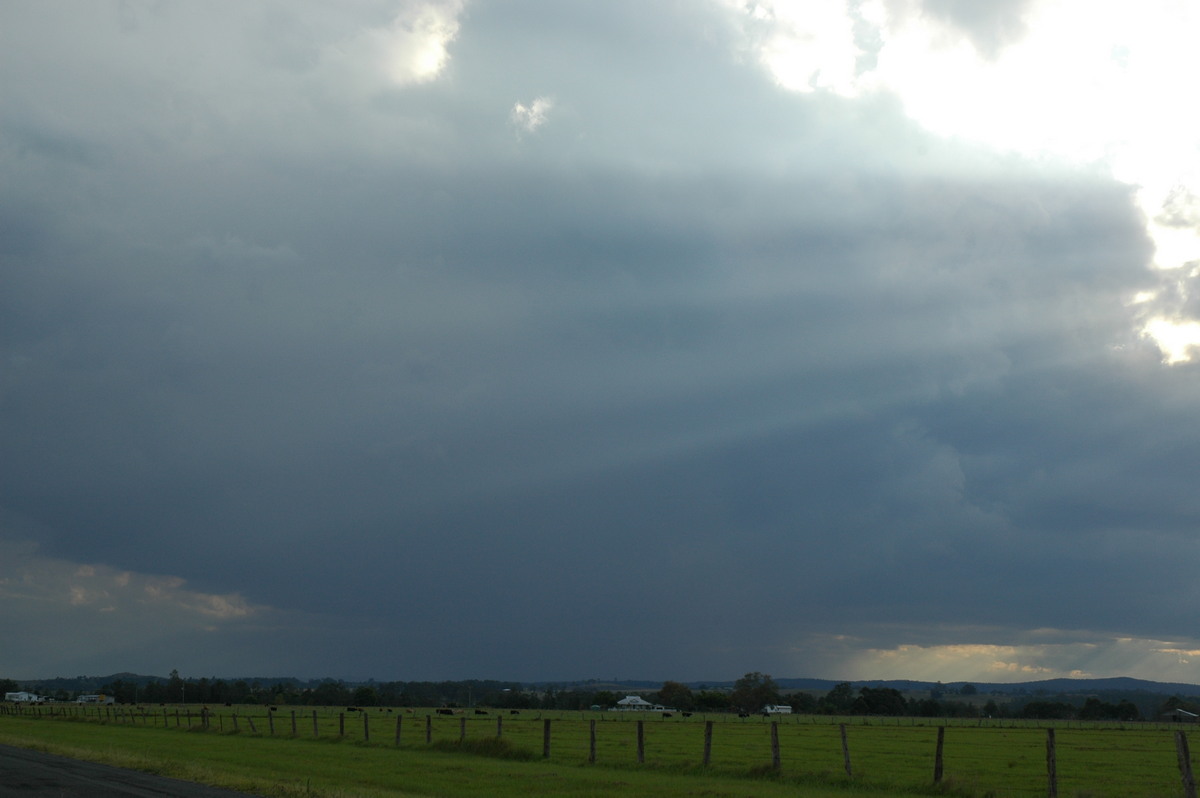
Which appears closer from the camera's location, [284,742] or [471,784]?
[471,784]

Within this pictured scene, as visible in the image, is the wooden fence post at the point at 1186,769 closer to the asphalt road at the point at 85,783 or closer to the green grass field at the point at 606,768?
the green grass field at the point at 606,768

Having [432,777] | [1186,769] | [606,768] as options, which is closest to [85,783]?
[432,777]

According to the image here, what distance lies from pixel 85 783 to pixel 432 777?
1134 cm

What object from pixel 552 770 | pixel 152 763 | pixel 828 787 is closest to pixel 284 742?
pixel 152 763

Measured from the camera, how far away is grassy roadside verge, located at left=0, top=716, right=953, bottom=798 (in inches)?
1144

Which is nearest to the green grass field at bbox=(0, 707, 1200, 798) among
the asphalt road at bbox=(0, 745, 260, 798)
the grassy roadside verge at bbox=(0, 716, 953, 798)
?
the grassy roadside verge at bbox=(0, 716, 953, 798)

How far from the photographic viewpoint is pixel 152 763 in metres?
36.0

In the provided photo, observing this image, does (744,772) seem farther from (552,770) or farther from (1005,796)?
(1005,796)

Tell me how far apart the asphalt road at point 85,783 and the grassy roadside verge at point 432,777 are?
1.07 meters

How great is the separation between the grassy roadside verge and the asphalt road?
107 centimetres

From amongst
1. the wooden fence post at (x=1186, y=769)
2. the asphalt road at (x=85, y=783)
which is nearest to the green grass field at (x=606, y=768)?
the asphalt road at (x=85, y=783)

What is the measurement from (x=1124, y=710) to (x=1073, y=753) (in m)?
158

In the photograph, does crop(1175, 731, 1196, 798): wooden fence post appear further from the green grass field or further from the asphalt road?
the asphalt road

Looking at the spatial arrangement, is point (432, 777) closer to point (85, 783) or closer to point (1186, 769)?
point (85, 783)
